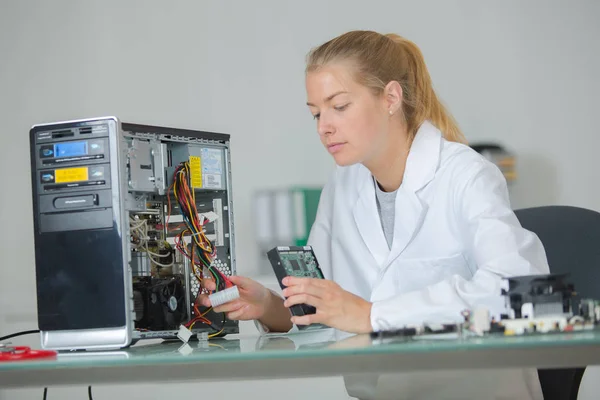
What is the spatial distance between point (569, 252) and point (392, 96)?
A: 1.78 feet

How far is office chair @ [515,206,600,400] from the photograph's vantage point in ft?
5.24

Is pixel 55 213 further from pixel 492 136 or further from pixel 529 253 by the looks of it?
pixel 492 136

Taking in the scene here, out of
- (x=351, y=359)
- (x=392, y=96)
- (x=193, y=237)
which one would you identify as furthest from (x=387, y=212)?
(x=351, y=359)

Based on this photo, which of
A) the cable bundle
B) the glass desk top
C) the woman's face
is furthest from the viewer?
the woman's face

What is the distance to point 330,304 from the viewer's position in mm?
1296

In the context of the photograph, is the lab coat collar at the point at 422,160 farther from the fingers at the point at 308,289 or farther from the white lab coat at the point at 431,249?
the fingers at the point at 308,289

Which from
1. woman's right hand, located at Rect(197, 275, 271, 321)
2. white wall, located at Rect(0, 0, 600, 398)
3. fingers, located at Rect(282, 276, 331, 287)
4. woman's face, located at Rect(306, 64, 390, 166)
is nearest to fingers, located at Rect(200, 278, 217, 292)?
woman's right hand, located at Rect(197, 275, 271, 321)

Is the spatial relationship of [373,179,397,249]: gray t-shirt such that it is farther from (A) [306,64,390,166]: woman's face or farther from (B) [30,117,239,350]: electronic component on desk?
(B) [30,117,239,350]: electronic component on desk

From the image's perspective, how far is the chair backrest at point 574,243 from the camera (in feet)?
5.36

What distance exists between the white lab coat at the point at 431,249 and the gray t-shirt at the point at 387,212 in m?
0.03

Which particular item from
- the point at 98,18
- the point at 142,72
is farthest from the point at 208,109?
the point at 98,18

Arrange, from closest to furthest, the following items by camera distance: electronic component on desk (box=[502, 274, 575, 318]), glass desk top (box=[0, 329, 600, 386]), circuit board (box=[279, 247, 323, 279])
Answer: glass desk top (box=[0, 329, 600, 386]) < electronic component on desk (box=[502, 274, 575, 318]) < circuit board (box=[279, 247, 323, 279])

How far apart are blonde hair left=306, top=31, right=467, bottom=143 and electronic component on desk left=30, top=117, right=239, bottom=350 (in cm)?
44

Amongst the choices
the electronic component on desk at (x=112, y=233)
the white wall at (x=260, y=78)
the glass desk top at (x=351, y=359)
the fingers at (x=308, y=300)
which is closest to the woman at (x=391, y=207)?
the fingers at (x=308, y=300)
